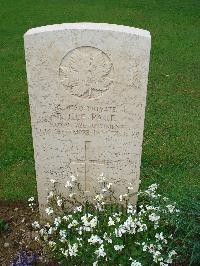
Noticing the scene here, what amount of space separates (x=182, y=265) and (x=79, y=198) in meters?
1.15

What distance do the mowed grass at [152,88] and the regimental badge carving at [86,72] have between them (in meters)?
1.14

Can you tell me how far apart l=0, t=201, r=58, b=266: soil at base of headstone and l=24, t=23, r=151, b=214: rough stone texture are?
35cm

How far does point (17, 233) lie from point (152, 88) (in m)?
4.03

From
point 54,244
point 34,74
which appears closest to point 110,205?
point 54,244

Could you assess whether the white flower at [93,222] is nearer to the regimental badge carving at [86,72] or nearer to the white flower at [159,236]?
the white flower at [159,236]

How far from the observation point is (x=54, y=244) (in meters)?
4.05

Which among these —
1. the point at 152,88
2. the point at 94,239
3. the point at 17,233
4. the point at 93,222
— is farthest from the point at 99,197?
the point at 152,88

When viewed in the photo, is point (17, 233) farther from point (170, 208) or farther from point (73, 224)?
point (170, 208)

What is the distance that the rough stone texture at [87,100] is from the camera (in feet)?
12.3

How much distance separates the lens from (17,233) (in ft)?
15.0

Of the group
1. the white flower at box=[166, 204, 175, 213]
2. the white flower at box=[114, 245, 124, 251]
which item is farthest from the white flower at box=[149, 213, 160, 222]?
the white flower at box=[114, 245, 124, 251]

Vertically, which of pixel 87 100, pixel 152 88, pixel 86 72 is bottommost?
pixel 152 88

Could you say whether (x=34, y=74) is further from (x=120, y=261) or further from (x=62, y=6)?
(x=62, y=6)

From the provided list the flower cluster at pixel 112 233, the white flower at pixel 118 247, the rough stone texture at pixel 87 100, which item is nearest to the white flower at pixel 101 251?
the flower cluster at pixel 112 233
